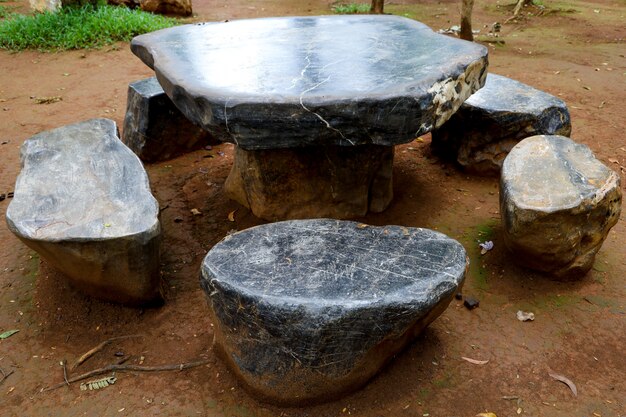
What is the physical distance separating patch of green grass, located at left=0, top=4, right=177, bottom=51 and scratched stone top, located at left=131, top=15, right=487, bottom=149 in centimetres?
→ 415

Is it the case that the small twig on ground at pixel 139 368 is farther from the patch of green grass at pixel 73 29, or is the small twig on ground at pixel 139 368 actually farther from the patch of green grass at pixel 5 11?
the patch of green grass at pixel 5 11

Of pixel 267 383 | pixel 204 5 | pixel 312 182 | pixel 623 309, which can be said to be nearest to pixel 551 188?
pixel 623 309

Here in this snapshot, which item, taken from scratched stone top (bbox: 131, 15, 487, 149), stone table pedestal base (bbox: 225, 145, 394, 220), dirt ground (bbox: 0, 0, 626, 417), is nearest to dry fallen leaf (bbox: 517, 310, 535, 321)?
dirt ground (bbox: 0, 0, 626, 417)

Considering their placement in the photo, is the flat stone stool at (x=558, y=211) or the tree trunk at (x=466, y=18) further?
the tree trunk at (x=466, y=18)

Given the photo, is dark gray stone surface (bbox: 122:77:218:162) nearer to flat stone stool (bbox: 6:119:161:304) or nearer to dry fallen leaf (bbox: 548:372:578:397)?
flat stone stool (bbox: 6:119:161:304)

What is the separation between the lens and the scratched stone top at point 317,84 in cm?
242

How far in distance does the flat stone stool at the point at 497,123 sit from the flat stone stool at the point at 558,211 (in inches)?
30.4

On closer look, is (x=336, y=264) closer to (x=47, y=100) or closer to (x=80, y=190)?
(x=80, y=190)

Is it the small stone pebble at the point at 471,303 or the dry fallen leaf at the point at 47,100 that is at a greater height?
the small stone pebble at the point at 471,303

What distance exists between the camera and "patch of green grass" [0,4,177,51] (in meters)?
7.09

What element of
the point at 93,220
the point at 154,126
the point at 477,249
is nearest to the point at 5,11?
the point at 154,126

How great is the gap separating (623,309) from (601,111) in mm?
2943

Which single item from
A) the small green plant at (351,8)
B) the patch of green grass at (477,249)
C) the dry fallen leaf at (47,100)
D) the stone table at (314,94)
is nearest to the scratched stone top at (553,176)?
the patch of green grass at (477,249)

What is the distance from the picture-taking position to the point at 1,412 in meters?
2.23
